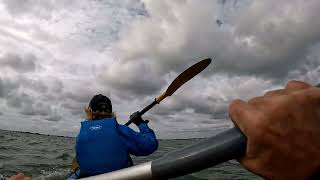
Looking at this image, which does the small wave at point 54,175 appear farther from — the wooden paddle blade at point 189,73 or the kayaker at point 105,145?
the wooden paddle blade at point 189,73

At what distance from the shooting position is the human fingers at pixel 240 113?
40.9 inches

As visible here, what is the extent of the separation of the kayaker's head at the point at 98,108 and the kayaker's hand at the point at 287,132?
17.1 ft

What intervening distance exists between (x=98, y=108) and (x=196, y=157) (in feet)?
16.8

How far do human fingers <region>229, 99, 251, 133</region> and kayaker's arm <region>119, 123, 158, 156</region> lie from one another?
15.3ft

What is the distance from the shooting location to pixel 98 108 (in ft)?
19.9

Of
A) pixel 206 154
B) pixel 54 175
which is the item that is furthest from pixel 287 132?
pixel 54 175

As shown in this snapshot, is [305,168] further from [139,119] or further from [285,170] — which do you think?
[139,119]

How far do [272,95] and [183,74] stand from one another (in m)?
4.81

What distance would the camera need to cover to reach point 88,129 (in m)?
5.57

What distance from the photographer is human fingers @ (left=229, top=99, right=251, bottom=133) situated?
1.04 m

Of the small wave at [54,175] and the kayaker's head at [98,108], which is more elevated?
the kayaker's head at [98,108]

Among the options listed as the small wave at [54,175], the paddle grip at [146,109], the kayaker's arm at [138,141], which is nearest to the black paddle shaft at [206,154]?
the kayaker's arm at [138,141]

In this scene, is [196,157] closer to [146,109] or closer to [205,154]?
[205,154]

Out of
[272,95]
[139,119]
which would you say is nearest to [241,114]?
[272,95]
